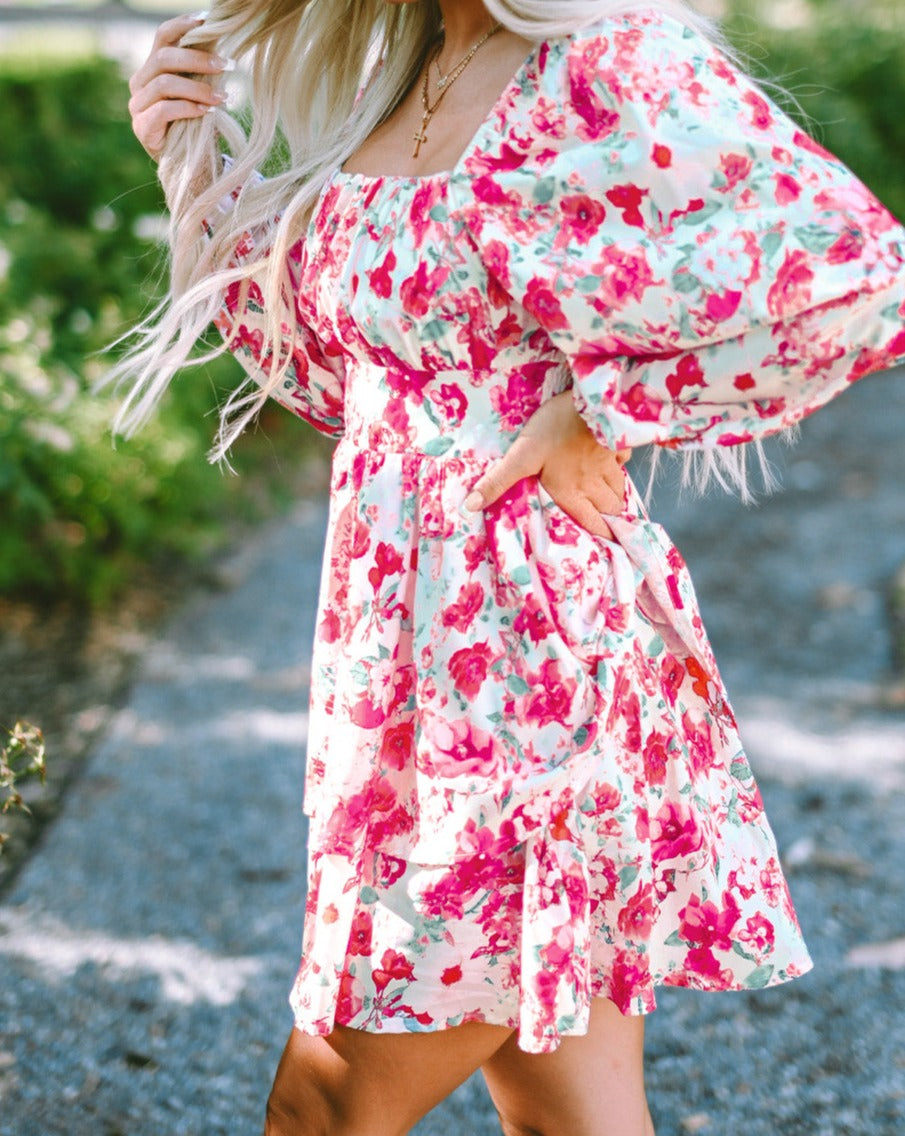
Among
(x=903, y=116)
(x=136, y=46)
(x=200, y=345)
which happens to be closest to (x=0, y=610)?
(x=200, y=345)

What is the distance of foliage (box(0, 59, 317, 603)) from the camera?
14.7 feet

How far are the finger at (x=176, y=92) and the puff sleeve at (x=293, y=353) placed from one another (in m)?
0.14

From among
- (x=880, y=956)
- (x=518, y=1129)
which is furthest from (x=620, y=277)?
(x=880, y=956)

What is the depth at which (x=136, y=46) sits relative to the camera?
506 inches

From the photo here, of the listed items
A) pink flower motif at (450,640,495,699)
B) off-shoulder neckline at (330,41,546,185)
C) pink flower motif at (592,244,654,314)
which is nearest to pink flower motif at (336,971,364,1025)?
pink flower motif at (450,640,495,699)

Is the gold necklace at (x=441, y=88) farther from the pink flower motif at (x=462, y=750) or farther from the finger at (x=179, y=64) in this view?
the pink flower motif at (x=462, y=750)

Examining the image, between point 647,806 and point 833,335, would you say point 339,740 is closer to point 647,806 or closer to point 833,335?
point 647,806

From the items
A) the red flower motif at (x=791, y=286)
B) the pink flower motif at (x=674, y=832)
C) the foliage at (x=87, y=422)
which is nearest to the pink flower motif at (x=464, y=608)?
the pink flower motif at (x=674, y=832)

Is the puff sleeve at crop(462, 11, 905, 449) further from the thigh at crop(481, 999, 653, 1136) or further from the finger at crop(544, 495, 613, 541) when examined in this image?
the thigh at crop(481, 999, 653, 1136)

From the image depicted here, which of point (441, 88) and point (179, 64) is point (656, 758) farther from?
point (179, 64)

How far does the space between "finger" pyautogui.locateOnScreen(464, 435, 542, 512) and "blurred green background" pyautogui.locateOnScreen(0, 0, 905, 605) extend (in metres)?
1.52

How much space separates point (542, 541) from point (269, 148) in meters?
0.76

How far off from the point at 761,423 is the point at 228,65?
0.95 m

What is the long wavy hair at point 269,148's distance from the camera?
1.86 m
